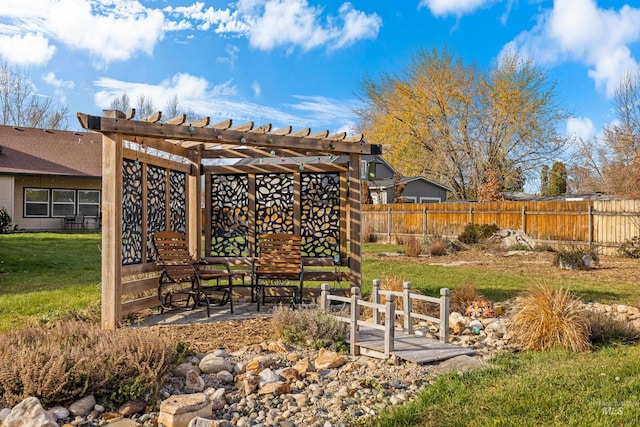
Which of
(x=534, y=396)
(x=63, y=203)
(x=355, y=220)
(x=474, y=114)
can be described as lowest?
(x=534, y=396)

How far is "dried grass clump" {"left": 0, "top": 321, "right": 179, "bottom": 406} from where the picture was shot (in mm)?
3838

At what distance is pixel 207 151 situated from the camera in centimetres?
895

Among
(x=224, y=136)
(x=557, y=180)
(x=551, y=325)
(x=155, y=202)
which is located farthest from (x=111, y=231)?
(x=557, y=180)

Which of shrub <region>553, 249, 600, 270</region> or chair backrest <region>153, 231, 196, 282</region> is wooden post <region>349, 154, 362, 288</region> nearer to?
chair backrest <region>153, 231, 196, 282</region>

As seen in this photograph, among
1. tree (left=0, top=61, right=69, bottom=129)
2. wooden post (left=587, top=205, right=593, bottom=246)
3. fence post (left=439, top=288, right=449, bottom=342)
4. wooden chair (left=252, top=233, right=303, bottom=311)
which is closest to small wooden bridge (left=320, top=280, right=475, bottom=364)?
fence post (left=439, top=288, right=449, bottom=342)

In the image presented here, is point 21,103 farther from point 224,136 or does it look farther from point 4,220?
point 224,136

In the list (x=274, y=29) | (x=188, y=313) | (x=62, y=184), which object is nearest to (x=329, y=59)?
(x=274, y=29)

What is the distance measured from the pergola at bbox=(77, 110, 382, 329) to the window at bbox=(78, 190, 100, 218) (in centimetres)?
1765

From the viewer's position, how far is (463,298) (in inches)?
289

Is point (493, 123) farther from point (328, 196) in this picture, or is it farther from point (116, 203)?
point (116, 203)

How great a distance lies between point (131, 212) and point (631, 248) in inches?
544

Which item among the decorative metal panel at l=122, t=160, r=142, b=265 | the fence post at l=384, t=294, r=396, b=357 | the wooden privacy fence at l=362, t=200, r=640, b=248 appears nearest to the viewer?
the fence post at l=384, t=294, r=396, b=357

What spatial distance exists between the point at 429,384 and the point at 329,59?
19561 mm

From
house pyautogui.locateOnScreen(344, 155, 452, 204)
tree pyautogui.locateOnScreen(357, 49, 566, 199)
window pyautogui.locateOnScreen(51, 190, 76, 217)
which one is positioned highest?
tree pyautogui.locateOnScreen(357, 49, 566, 199)
